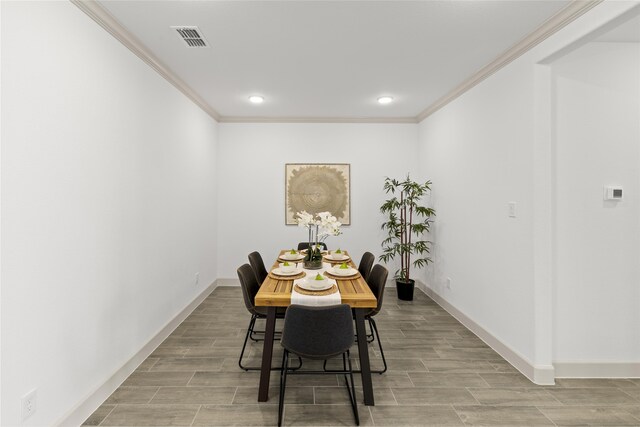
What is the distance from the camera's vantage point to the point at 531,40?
240 cm

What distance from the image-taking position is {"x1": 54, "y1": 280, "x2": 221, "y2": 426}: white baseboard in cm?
187

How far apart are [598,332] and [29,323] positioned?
Result: 3842 millimetres

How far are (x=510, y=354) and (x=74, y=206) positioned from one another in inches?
138

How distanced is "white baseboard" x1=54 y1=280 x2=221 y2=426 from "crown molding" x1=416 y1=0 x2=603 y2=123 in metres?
4.11

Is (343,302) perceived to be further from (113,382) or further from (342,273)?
(113,382)

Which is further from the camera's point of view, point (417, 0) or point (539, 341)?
point (539, 341)

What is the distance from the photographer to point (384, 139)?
4902 millimetres

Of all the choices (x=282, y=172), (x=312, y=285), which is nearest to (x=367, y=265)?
Result: (x=312, y=285)

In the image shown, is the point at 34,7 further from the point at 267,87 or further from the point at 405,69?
the point at 405,69

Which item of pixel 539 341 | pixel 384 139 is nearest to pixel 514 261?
pixel 539 341

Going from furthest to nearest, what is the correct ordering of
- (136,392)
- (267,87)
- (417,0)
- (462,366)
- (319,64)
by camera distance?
(267,87)
(319,64)
(462,366)
(136,392)
(417,0)

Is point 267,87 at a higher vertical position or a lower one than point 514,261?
higher

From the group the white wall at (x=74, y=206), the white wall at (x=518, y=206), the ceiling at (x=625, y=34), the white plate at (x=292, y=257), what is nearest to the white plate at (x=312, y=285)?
the white plate at (x=292, y=257)

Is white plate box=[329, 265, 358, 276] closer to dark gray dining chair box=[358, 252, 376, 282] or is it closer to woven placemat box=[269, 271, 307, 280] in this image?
woven placemat box=[269, 271, 307, 280]
